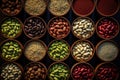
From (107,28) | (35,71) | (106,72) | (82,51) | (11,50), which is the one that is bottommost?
(106,72)

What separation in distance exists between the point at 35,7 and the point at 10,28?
533 mm

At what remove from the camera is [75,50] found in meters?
4.18

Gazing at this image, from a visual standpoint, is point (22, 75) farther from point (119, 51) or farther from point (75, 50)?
point (119, 51)

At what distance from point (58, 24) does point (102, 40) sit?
0.77 metres

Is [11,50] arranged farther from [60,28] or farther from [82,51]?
[82,51]

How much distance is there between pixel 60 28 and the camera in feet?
13.6

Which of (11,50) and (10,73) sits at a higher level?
(11,50)

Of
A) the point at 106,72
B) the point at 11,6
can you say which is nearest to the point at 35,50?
the point at 11,6

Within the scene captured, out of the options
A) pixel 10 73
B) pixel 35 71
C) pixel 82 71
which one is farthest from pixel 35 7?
pixel 82 71

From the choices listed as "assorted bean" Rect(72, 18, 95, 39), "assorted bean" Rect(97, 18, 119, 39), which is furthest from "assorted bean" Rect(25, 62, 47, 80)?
"assorted bean" Rect(97, 18, 119, 39)

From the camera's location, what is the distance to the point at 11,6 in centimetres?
416

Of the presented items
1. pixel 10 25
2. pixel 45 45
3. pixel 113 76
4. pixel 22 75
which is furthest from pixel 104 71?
pixel 10 25

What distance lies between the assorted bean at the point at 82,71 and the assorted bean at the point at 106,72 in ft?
0.37

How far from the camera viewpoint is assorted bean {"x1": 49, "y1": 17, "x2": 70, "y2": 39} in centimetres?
414
